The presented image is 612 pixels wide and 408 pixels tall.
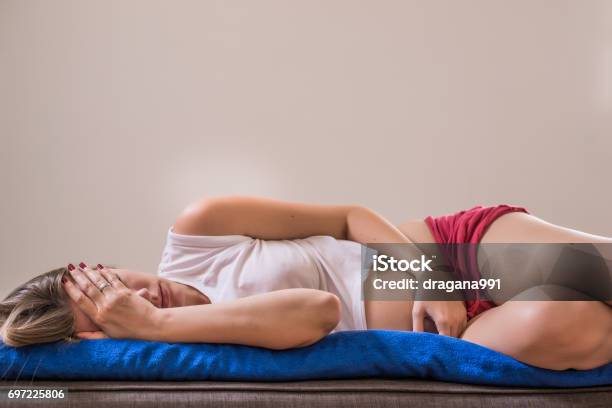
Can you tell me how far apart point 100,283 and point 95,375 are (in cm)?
21

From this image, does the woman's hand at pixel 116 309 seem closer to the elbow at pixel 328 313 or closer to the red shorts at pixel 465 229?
the elbow at pixel 328 313

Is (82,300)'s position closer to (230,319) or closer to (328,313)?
(230,319)

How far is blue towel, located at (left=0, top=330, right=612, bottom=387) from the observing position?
1126 mm

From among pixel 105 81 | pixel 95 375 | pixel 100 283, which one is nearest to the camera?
pixel 95 375

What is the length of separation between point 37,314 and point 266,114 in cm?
178

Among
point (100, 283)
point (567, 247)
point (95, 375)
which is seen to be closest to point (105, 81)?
point (100, 283)

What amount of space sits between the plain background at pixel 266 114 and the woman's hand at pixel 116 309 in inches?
62.2

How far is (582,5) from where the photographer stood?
2943 mm

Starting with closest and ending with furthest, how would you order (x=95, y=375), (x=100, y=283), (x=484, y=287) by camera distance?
(x=95, y=375)
(x=100, y=283)
(x=484, y=287)

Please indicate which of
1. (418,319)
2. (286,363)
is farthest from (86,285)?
(418,319)

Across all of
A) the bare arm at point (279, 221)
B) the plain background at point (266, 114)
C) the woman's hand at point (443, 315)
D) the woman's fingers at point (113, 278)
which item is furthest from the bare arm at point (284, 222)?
the plain background at point (266, 114)

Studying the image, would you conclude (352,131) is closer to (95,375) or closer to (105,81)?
(105,81)

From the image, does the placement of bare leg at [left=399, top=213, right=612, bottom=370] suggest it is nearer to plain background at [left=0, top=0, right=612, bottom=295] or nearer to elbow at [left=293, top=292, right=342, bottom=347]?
elbow at [left=293, top=292, right=342, bottom=347]

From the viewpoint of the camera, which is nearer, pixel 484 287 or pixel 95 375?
pixel 95 375
